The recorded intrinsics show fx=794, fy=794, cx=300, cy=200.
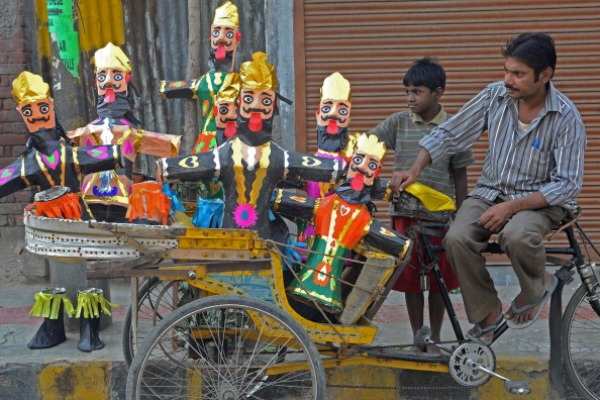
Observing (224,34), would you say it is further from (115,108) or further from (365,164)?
(365,164)

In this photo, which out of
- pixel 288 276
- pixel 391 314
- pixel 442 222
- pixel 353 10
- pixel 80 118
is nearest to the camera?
pixel 288 276

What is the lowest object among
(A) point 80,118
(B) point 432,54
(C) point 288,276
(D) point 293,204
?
(C) point 288,276

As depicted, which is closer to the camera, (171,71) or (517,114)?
(517,114)

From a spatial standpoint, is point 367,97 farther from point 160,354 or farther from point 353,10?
point 160,354

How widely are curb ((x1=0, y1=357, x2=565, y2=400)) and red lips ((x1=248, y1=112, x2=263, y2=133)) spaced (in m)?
1.40

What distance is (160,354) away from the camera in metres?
3.58

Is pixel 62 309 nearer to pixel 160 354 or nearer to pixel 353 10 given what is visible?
pixel 160 354

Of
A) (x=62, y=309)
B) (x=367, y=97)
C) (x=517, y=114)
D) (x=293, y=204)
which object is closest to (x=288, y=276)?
(x=293, y=204)

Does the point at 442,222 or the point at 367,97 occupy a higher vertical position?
the point at 367,97

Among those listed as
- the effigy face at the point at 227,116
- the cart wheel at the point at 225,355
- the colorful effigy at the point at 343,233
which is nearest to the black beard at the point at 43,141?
the effigy face at the point at 227,116

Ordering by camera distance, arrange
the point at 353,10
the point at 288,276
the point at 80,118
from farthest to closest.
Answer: the point at 353,10 → the point at 80,118 → the point at 288,276

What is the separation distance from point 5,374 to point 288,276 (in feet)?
5.58

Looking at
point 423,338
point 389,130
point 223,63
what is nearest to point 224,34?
point 223,63

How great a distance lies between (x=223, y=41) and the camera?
443cm
